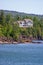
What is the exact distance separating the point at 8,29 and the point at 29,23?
184 feet

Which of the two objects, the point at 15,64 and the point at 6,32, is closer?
the point at 15,64

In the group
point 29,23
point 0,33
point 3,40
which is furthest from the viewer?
point 29,23

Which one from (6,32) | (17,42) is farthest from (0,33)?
(17,42)

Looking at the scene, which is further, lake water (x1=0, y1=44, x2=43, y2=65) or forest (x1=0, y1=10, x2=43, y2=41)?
forest (x1=0, y1=10, x2=43, y2=41)

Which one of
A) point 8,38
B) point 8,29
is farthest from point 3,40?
point 8,29

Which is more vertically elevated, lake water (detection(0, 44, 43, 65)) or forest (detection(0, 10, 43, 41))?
lake water (detection(0, 44, 43, 65))

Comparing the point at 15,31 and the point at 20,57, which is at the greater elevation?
the point at 20,57

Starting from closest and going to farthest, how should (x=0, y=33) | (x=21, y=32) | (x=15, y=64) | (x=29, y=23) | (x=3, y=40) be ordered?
(x=15, y=64)
(x=3, y=40)
(x=0, y=33)
(x=21, y=32)
(x=29, y=23)

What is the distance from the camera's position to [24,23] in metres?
200

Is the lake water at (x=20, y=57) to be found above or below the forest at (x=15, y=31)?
above

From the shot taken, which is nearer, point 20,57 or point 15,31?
point 20,57

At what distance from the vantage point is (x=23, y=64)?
Answer: 5516 cm

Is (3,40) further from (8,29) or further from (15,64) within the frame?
(15,64)

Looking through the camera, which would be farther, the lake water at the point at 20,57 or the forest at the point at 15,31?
the forest at the point at 15,31
